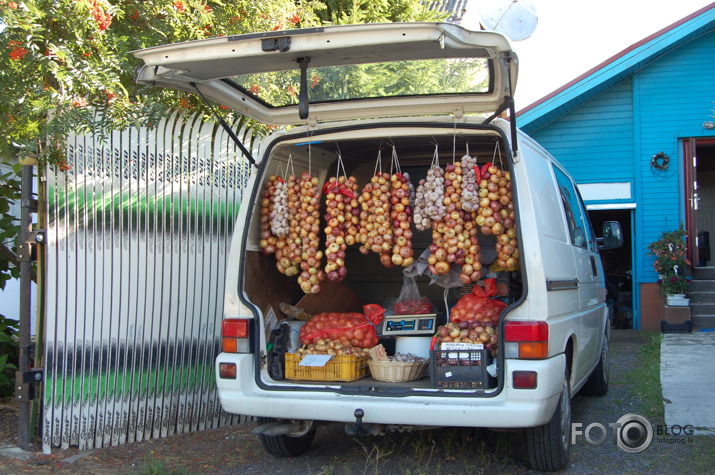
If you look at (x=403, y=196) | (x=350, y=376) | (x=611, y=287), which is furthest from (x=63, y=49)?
(x=611, y=287)

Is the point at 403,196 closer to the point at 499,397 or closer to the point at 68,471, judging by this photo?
the point at 499,397

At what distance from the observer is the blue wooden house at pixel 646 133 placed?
462 inches

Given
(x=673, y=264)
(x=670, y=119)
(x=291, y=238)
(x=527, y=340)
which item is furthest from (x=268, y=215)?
(x=670, y=119)

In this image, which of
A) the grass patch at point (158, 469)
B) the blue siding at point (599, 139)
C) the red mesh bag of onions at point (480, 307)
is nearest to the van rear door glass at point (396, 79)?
the red mesh bag of onions at point (480, 307)

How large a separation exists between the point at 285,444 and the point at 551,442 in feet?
5.73

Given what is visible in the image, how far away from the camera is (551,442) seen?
14.1ft

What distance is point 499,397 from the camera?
391 cm

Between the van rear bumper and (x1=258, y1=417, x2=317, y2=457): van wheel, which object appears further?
(x1=258, y1=417, x2=317, y2=457): van wheel

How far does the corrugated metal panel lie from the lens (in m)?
5.04

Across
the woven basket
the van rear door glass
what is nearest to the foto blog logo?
the woven basket

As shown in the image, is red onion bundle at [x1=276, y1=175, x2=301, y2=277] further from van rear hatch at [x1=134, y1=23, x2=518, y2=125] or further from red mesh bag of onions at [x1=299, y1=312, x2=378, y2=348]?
van rear hatch at [x1=134, y1=23, x2=518, y2=125]

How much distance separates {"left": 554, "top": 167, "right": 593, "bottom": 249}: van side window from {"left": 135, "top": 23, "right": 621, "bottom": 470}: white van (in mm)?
52

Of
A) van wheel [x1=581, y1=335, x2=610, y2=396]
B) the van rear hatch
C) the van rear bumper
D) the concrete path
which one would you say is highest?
the van rear hatch

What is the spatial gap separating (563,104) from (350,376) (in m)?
8.76
